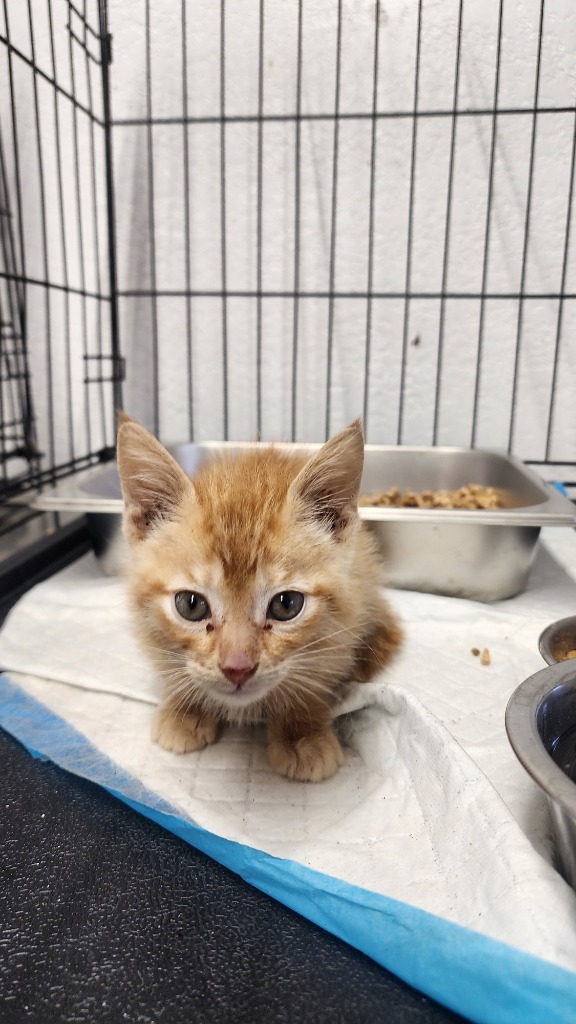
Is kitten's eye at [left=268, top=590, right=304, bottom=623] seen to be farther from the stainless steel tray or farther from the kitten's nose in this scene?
the stainless steel tray

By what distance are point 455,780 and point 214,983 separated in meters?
0.33

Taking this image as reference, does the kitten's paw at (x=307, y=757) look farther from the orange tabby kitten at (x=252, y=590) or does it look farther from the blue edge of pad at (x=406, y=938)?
the blue edge of pad at (x=406, y=938)

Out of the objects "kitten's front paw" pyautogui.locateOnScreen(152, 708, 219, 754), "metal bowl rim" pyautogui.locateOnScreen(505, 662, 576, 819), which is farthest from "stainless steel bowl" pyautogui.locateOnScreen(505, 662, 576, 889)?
"kitten's front paw" pyautogui.locateOnScreen(152, 708, 219, 754)

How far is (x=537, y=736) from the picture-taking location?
0.61 m

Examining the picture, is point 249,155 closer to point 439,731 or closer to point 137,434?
point 137,434

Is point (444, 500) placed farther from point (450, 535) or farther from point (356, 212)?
point (356, 212)

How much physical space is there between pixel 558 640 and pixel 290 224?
1.70 metres

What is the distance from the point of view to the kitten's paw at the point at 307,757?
87cm

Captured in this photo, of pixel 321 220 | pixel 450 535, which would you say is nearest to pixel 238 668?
pixel 450 535

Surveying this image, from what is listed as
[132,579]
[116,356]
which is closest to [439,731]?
[132,579]

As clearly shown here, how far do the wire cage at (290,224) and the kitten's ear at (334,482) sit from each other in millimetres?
1291

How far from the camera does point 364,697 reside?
0.98 metres

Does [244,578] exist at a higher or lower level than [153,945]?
higher

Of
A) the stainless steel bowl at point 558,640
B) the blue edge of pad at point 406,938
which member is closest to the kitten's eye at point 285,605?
the blue edge of pad at point 406,938
